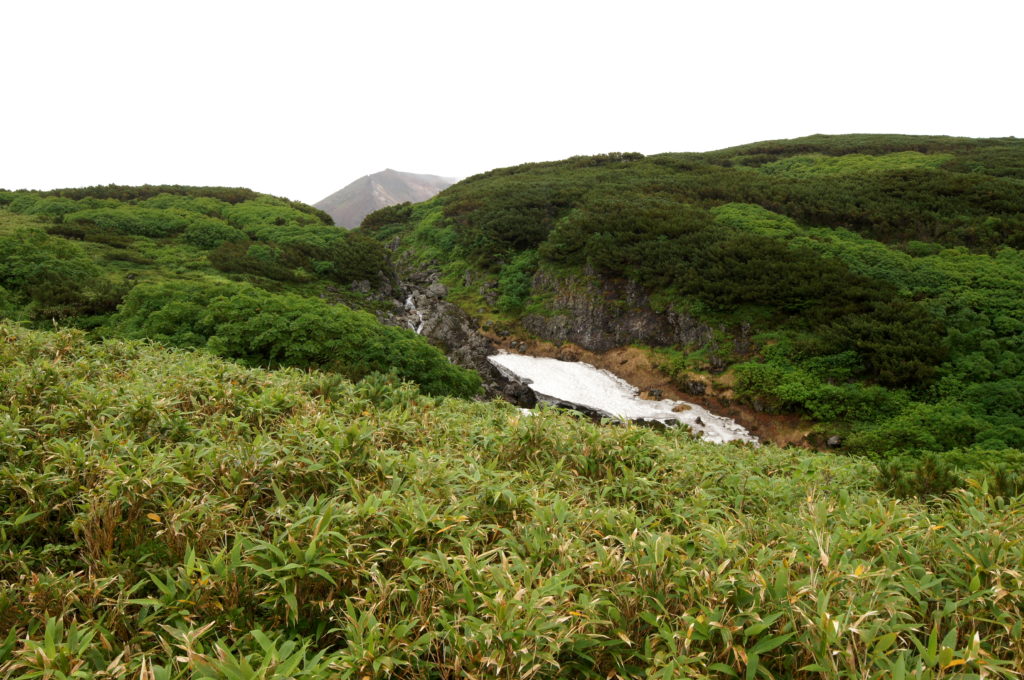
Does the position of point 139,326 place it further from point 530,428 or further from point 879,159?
point 879,159

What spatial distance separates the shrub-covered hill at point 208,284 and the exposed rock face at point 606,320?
847 centimetres

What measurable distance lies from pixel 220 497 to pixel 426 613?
183 cm

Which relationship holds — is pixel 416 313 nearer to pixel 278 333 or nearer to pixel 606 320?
pixel 606 320

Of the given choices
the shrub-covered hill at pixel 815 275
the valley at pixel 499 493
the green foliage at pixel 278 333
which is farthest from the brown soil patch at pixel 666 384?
the green foliage at pixel 278 333

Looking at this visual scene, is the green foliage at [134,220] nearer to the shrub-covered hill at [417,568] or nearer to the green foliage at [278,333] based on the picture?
the green foliage at [278,333]

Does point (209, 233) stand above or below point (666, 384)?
above

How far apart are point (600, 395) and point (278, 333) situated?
982 cm

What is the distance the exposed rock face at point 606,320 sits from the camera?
17719 millimetres

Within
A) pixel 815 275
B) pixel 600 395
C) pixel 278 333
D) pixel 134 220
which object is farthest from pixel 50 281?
pixel 815 275

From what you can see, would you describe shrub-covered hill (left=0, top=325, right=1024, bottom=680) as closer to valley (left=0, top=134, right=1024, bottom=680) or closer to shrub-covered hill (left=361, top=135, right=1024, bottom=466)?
valley (left=0, top=134, right=1024, bottom=680)

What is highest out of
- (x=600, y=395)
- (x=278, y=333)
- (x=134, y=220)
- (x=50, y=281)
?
(x=134, y=220)

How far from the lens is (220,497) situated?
3312 mm

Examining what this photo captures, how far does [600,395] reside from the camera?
15625 millimetres

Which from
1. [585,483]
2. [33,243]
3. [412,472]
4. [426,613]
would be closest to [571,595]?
[426,613]
